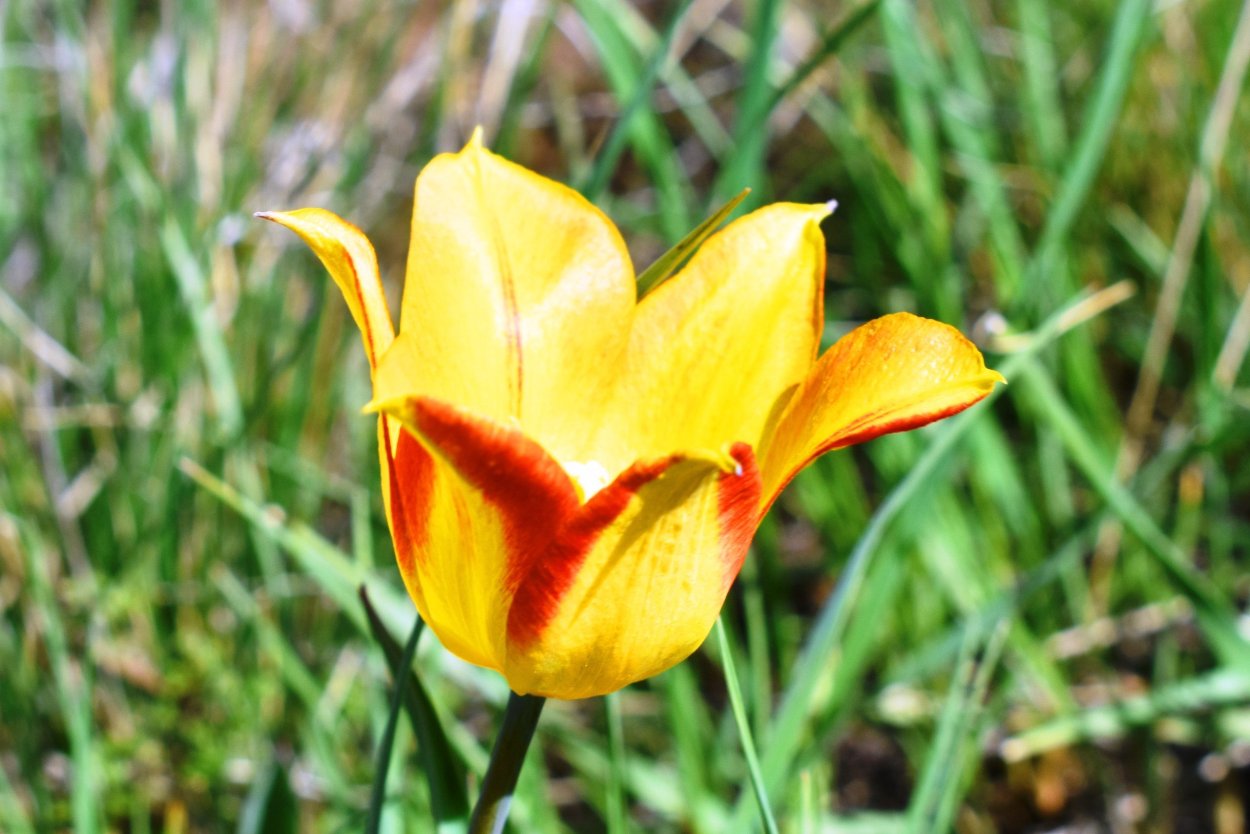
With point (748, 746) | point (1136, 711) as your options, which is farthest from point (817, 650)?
point (1136, 711)

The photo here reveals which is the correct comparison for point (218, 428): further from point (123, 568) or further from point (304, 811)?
point (304, 811)

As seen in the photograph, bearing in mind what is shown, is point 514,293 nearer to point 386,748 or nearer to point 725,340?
point 725,340

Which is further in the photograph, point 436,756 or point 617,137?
point 617,137

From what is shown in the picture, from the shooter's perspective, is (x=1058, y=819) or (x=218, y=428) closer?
(x=218, y=428)

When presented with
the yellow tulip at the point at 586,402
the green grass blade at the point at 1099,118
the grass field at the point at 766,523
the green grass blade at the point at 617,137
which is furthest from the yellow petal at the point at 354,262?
the green grass blade at the point at 1099,118

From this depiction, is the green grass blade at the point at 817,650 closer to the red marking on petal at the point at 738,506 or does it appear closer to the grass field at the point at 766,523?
the grass field at the point at 766,523

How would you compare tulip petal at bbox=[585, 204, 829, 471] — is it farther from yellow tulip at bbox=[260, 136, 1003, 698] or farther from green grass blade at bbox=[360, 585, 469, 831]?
green grass blade at bbox=[360, 585, 469, 831]

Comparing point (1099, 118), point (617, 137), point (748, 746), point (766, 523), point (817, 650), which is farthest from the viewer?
point (766, 523)

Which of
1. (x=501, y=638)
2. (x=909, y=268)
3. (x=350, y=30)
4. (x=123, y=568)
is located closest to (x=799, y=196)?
(x=909, y=268)
